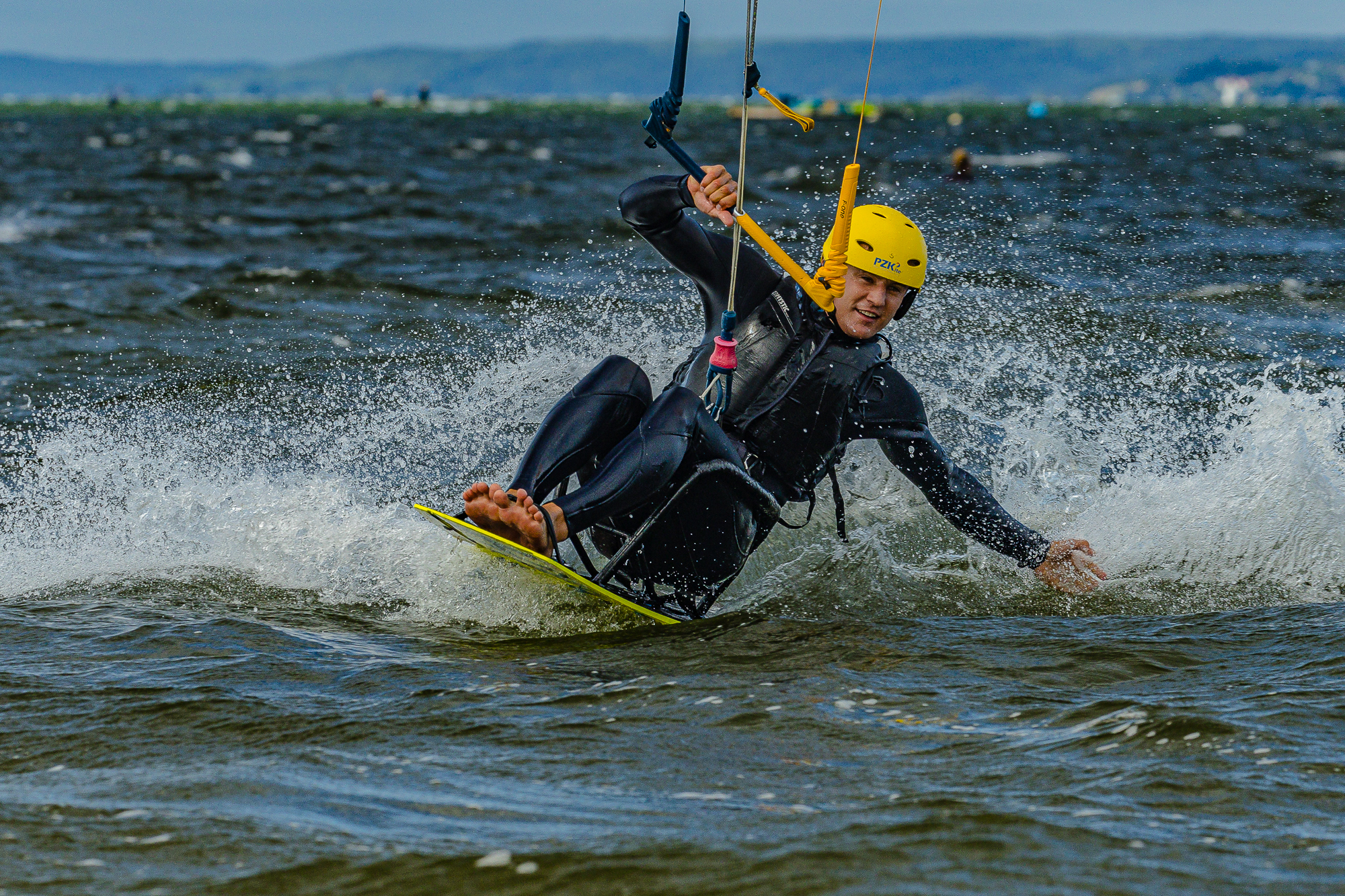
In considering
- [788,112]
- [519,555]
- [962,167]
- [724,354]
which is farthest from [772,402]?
[962,167]

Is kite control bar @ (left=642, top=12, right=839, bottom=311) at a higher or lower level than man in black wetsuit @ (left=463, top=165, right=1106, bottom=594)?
higher

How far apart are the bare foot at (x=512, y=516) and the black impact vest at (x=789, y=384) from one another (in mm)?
1219

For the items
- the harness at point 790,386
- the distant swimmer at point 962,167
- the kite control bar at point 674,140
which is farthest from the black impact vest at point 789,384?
the distant swimmer at point 962,167

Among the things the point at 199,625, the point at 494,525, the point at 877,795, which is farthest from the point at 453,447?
the point at 877,795

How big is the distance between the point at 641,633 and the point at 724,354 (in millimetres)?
1223

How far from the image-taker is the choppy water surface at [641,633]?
3533 mm

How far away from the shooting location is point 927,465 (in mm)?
6004

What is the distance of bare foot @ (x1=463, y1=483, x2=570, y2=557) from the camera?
479 cm

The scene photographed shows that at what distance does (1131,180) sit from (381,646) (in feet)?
104

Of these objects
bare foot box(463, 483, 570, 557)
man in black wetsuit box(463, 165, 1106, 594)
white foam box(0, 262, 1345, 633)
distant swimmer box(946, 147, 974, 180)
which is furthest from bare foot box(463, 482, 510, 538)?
distant swimmer box(946, 147, 974, 180)

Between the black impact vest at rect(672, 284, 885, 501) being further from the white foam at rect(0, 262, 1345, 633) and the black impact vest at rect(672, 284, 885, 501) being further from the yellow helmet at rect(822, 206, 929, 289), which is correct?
the white foam at rect(0, 262, 1345, 633)

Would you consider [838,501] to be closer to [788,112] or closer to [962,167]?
[788,112]

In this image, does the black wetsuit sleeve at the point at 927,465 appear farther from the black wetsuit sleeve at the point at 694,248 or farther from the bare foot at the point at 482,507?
the bare foot at the point at 482,507

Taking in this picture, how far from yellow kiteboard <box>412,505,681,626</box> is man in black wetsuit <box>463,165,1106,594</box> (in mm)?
278
